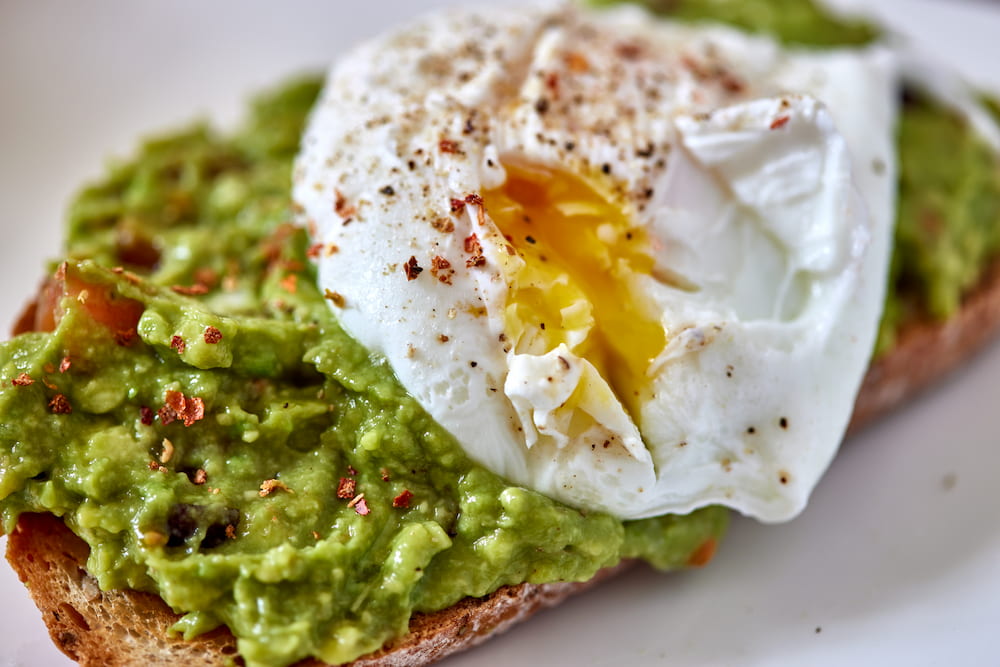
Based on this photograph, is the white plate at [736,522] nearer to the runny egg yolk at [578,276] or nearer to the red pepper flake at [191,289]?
the runny egg yolk at [578,276]

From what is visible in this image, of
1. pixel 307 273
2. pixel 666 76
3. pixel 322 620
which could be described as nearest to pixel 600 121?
pixel 666 76

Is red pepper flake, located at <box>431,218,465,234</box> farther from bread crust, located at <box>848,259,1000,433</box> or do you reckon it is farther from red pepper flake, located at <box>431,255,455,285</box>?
bread crust, located at <box>848,259,1000,433</box>

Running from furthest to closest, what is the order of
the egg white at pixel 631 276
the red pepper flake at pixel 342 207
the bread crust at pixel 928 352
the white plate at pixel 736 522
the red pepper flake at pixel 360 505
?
1. the bread crust at pixel 928 352
2. the white plate at pixel 736 522
3. the red pepper flake at pixel 342 207
4. the egg white at pixel 631 276
5. the red pepper flake at pixel 360 505

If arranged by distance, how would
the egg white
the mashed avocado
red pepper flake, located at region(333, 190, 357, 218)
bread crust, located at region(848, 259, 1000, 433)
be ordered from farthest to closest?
bread crust, located at region(848, 259, 1000, 433) → red pepper flake, located at region(333, 190, 357, 218) → the egg white → the mashed avocado

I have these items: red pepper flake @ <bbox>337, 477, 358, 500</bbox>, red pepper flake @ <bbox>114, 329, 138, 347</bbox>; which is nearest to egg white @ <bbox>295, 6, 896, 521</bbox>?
red pepper flake @ <bbox>337, 477, 358, 500</bbox>

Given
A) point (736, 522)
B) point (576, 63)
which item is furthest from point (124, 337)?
point (736, 522)

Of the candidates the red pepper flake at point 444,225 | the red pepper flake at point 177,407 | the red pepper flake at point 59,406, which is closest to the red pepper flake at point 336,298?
the red pepper flake at point 444,225

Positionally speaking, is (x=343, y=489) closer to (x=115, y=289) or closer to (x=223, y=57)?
(x=115, y=289)
